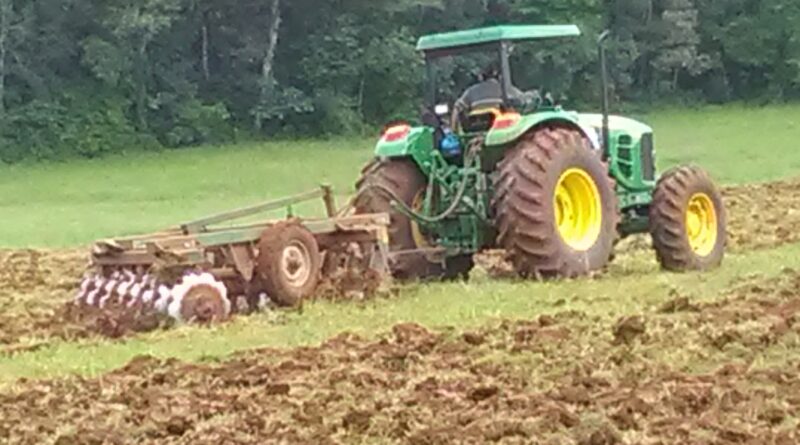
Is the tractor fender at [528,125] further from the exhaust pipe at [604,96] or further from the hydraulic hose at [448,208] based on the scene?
the hydraulic hose at [448,208]

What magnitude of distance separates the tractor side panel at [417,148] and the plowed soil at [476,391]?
379 cm

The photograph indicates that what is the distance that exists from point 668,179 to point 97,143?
104 ft

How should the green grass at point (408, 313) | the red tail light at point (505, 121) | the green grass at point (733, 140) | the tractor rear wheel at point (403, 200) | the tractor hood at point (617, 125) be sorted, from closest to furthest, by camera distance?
the green grass at point (408, 313) < the red tail light at point (505, 121) < the tractor rear wheel at point (403, 200) < the tractor hood at point (617, 125) < the green grass at point (733, 140)

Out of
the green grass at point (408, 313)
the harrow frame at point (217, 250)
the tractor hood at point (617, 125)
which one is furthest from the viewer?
the tractor hood at point (617, 125)

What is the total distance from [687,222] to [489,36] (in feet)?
8.25

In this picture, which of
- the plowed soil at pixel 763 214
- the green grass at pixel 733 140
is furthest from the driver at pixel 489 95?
the green grass at pixel 733 140

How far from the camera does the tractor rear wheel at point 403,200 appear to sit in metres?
14.7

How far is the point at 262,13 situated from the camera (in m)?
49.2

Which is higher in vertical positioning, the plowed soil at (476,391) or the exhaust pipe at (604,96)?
the exhaust pipe at (604,96)

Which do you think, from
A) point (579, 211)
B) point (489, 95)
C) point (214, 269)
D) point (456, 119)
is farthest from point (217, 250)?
point (579, 211)

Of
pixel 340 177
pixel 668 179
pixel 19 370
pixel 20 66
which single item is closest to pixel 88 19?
pixel 20 66

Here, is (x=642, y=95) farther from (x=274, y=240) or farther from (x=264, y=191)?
(x=274, y=240)

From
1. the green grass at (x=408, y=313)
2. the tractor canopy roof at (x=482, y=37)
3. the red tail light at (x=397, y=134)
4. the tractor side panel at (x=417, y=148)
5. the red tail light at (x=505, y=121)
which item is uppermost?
the tractor canopy roof at (x=482, y=37)

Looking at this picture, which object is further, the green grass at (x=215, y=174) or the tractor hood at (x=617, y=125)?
the green grass at (x=215, y=174)
